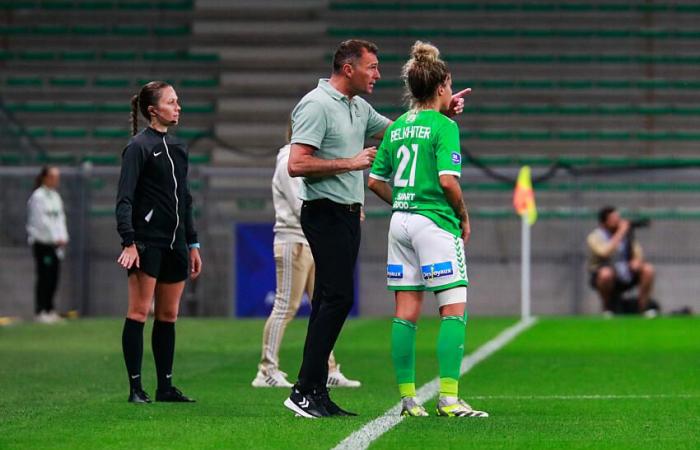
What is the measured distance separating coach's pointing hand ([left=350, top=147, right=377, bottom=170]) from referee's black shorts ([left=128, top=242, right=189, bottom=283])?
5.09 feet

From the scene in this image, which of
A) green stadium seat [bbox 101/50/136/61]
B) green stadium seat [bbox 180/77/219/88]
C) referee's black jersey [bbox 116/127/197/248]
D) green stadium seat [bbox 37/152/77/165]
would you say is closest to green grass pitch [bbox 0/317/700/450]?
referee's black jersey [bbox 116/127/197/248]

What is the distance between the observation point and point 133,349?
8.53 meters

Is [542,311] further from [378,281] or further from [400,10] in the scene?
[400,10]

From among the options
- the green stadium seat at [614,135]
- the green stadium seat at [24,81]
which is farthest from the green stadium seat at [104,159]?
the green stadium seat at [614,135]

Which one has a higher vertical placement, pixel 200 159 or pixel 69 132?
pixel 69 132

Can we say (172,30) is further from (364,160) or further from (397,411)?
(364,160)

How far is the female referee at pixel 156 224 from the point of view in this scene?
8414 mm

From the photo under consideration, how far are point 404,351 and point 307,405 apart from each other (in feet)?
1.84

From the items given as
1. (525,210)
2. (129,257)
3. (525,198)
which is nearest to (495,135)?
(525,198)

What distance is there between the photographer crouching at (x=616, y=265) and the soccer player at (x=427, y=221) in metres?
12.5

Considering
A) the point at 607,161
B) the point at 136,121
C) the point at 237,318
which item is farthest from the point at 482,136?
the point at 136,121

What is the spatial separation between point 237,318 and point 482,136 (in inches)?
223

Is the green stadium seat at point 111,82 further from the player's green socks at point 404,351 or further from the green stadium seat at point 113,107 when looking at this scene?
the player's green socks at point 404,351

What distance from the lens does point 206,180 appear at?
2083cm
